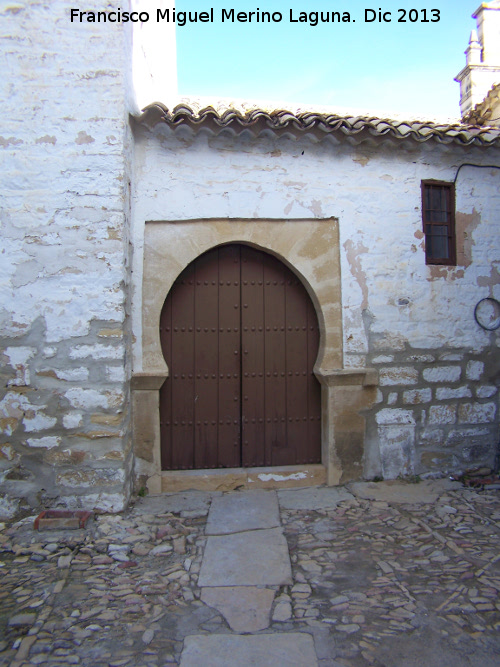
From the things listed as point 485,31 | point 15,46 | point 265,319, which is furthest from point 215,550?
point 485,31

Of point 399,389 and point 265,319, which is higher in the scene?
point 265,319

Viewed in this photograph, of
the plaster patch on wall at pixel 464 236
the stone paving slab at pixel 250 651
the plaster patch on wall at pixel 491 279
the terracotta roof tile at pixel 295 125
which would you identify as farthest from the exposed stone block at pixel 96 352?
the plaster patch on wall at pixel 491 279

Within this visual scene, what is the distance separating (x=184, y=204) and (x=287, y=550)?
2.71 metres

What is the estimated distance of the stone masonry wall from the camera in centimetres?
363

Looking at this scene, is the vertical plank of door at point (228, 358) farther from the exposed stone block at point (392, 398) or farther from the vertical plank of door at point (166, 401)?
the exposed stone block at point (392, 398)

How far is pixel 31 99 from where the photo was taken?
3.64 meters

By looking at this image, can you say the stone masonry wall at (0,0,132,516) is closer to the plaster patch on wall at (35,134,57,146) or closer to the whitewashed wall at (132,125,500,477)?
the plaster patch on wall at (35,134,57,146)

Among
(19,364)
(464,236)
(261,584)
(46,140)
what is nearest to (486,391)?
(464,236)

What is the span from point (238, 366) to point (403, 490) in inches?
68.0

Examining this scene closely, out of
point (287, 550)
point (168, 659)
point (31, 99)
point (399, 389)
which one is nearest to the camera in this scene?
point (168, 659)

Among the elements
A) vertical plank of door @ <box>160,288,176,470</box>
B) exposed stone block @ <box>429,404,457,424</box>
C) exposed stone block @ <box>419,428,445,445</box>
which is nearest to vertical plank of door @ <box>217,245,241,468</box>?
vertical plank of door @ <box>160,288,176,470</box>

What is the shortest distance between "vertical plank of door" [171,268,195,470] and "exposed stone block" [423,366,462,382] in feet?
6.81

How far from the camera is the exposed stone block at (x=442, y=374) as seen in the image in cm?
444

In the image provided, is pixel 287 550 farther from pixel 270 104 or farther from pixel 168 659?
pixel 270 104
